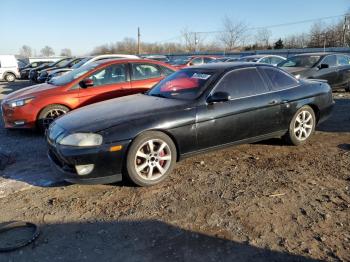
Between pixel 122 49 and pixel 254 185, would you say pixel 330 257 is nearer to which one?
pixel 254 185

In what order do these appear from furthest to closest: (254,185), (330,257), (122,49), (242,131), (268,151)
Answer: (122,49) < (268,151) < (242,131) < (254,185) < (330,257)

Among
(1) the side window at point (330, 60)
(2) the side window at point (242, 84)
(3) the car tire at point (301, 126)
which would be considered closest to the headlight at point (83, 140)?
(2) the side window at point (242, 84)

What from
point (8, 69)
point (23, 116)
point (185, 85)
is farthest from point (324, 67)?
point (8, 69)

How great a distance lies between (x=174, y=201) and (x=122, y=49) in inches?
3051

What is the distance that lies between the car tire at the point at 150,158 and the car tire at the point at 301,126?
222 cm

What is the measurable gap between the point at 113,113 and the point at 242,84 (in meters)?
1.97

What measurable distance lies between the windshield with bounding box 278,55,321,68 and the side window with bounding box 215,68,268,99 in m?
6.01

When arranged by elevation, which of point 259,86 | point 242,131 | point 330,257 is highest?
point 259,86

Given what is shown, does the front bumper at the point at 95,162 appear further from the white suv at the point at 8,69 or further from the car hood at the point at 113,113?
the white suv at the point at 8,69

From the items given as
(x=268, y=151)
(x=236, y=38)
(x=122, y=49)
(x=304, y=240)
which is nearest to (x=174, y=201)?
(x=304, y=240)

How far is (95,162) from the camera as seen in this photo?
4.14m

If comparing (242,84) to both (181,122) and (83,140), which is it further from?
(83,140)

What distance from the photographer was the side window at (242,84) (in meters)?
5.20

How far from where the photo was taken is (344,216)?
356 centimetres
